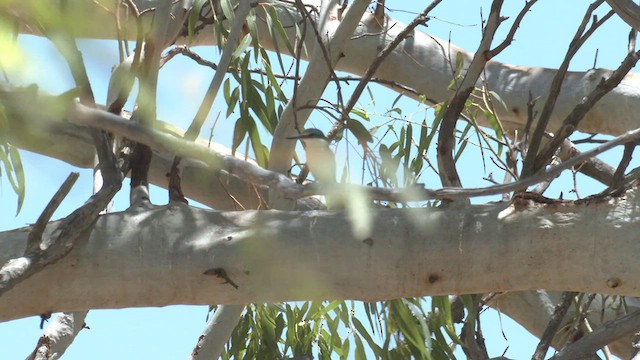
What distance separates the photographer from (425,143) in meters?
2.00

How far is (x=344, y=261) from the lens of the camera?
1.29 metres

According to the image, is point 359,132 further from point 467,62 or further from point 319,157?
point 467,62

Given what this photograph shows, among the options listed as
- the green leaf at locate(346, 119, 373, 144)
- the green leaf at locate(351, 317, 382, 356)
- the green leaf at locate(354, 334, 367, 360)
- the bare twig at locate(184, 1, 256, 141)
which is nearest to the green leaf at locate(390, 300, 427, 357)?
the green leaf at locate(351, 317, 382, 356)

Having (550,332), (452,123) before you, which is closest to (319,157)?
(452,123)

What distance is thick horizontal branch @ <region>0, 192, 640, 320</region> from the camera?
4.19 feet

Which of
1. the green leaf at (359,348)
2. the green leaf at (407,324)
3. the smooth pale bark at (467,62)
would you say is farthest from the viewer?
the smooth pale bark at (467,62)

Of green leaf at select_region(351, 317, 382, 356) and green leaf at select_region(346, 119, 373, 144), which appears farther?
green leaf at select_region(351, 317, 382, 356)

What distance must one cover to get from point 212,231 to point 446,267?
328 millimetres

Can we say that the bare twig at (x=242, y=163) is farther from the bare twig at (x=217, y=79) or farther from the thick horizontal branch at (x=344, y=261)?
the bare twig at (x=217, y=79)

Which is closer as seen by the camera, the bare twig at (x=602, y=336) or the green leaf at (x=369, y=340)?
the bare twig at (x=602, y=336)

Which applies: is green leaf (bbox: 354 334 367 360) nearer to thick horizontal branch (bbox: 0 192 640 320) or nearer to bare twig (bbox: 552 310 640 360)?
bare twig (bbox: 552 310 640 360)

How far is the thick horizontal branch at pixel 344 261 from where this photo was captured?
1278 mm

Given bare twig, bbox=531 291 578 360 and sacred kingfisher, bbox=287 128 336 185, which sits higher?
sacred kingfisher, bbox=287 128 336 185

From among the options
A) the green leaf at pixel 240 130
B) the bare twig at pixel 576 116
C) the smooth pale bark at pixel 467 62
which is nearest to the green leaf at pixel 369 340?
the green leaf at pixel 240 130
